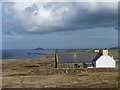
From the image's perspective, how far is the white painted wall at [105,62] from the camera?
53344 millimetres

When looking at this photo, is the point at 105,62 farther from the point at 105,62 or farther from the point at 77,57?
the point at 77,57

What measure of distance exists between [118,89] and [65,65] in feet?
93.4

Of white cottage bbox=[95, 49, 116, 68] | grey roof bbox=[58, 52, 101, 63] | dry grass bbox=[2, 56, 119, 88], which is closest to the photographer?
dry grass bbox=[2, 56, 119, 88]

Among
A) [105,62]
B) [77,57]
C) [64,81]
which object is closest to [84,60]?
[77,57]

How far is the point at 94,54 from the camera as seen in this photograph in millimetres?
Answer: 57844

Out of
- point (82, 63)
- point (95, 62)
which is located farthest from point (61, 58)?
point (95, 62)

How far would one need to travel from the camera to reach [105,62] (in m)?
53.7

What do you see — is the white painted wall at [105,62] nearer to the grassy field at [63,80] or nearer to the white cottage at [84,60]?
the white cottage at [84,60]

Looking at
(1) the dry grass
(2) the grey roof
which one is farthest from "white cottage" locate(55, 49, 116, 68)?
(1) the dry grass

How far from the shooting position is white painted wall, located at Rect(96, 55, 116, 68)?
53344 millimetres

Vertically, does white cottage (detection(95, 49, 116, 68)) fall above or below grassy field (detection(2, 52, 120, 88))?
above

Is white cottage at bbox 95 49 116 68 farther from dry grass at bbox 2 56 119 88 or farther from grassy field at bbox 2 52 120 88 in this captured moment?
dry grass at bbox 2 56 119 88

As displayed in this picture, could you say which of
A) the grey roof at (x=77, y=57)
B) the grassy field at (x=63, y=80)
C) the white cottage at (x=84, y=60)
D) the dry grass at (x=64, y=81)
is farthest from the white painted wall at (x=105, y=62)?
the dry grass at (x=64, y=81)

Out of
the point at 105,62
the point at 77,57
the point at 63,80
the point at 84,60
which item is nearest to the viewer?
the point at 63,80
